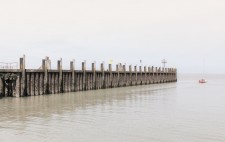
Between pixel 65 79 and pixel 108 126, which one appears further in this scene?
pixel 65 79

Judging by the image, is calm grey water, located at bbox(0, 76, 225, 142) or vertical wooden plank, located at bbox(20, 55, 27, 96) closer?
calm grey water, located at bbox(0, 76, 225, 142)

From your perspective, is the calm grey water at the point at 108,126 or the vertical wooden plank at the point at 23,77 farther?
the vertical wooden plank at the point at 23,77

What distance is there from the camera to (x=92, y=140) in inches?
579

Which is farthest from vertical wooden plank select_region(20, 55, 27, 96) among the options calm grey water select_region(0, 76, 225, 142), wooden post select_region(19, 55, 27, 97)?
calm grey water select_region(0, 76, 225, 142)

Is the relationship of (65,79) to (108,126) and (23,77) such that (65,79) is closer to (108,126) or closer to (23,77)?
(23,77)

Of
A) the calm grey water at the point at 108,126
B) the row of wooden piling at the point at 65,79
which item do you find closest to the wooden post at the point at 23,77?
the row of wooden piling at the point at 65,79

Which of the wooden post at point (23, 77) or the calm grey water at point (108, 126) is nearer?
the calm grey water at point (108, 126)

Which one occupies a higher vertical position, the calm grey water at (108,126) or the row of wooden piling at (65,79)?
the row of wooden piling at (65,79)

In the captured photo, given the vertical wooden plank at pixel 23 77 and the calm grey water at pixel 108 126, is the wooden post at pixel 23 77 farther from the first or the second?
the calm grey water at pixel 108 126

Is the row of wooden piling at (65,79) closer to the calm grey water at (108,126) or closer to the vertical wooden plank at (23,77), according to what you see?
the vertical wooden plank at (23,77)

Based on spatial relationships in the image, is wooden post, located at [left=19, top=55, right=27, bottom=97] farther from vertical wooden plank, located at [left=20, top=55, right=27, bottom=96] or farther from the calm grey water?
the calm grey water

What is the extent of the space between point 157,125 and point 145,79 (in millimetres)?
52029

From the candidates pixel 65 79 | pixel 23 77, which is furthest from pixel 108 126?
pixel 65 79

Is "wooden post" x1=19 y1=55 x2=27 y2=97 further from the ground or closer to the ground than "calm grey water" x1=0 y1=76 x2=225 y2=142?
further from the ground
